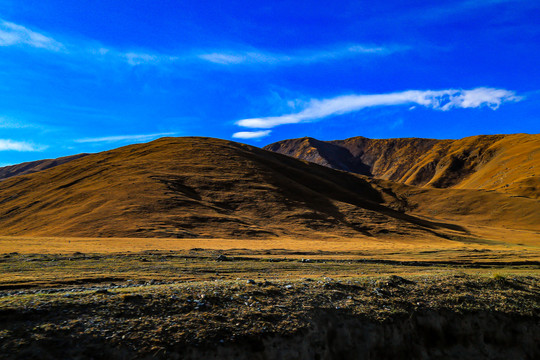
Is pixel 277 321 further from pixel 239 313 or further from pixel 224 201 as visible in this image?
pixel 224 201

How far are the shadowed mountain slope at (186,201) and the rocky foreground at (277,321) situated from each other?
1512 inches

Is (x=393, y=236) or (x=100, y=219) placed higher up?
(x=100, y=219)

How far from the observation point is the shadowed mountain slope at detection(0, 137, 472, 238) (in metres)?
56.0

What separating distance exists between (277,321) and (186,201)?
2243 inches

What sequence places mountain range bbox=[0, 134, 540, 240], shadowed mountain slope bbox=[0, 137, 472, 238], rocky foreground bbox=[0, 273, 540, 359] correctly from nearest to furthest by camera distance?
1. rocky foreground bbox=[0, 273, 540, 359]
2. shadowed mountain slope bbox=[0, 137, 472, 238]
3. mountain range bbox=[0, 134, 540, 240]

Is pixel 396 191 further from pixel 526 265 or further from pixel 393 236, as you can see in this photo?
pixel 526 265

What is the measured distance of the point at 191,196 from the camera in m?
70.9

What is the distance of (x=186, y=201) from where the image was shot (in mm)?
66062

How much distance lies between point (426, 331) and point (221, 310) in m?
7.44

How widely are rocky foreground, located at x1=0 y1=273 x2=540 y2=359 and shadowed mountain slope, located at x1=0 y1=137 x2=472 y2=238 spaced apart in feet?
126

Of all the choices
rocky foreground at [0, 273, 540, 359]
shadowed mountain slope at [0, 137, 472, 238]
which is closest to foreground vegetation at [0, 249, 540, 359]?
rocky foreground at [0, 273, 540, 359]

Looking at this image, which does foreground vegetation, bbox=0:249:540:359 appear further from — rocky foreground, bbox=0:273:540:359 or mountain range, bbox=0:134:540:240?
mountain range, bbox=0:134:540:240

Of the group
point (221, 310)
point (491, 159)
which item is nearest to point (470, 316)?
point (221, 310)

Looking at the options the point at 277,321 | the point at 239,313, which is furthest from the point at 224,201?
the point at 277,321
